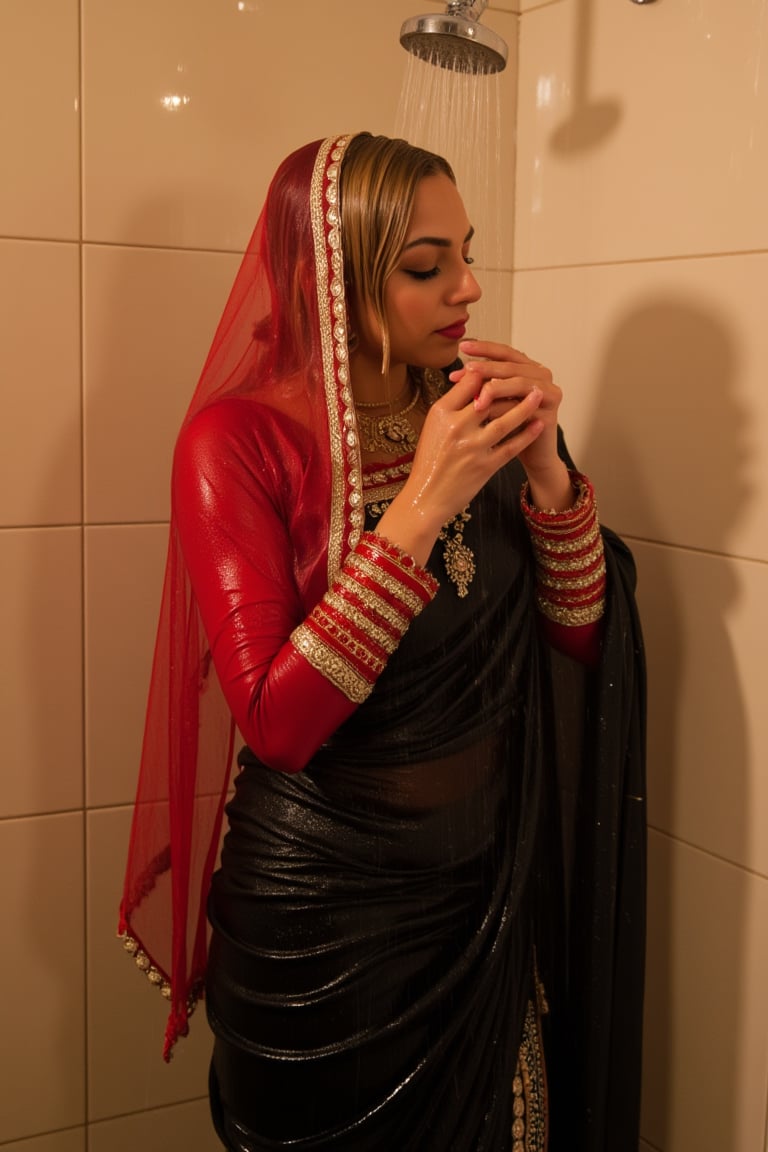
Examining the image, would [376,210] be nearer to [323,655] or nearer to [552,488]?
[552,488]

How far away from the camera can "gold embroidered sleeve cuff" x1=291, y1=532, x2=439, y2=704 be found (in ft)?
3.43

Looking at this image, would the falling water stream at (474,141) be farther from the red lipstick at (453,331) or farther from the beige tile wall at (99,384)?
the red lipstick at (453,331)

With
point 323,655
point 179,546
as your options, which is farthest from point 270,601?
point 179,546

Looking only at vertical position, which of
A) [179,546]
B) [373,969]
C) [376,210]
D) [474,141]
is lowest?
[373,969]

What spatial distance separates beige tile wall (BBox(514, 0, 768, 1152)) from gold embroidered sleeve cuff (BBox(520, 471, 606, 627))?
0.58 ft

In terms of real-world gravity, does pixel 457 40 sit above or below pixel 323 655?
above

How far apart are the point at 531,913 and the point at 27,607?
0.72 meters

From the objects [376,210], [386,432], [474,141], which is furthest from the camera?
[474,141]

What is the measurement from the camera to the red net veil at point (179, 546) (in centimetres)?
115

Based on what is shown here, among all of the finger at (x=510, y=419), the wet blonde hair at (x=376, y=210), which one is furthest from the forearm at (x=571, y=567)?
the wet blonde hair at (x=376, y=210)

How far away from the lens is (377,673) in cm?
108

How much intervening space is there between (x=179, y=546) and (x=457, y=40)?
2.02 feet

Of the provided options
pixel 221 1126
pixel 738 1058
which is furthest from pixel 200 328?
pixel 738 1058

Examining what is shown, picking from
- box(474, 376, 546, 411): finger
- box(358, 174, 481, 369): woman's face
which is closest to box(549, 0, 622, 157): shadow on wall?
box(358, 174, 481, 369): woman's face
